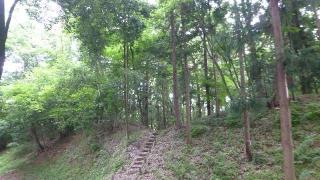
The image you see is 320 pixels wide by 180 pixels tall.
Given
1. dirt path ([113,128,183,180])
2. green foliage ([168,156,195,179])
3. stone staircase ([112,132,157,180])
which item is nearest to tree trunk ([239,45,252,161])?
green foliage ([168,156,195,179])

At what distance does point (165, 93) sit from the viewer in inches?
945

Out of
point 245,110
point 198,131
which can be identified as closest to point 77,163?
point 198,131

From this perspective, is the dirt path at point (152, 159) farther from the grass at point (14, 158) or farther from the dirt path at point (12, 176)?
the grass at point (14, 158)

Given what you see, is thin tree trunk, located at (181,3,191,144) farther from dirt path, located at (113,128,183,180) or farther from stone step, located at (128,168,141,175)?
stone step, located at (128,168,141,175)

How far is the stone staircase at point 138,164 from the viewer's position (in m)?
13.2

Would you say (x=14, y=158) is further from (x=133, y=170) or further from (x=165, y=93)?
(x=133, y=170)

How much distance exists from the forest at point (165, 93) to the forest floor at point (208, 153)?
54mm

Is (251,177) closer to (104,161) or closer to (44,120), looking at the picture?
(104,161)

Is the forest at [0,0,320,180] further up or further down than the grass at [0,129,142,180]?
further up

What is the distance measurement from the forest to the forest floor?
0.18 ft

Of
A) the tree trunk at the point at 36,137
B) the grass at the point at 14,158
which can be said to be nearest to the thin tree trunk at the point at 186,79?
the tree trunk at the point at 36,137

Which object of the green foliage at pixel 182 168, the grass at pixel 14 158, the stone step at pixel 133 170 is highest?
the green foliage at pixel 182 168

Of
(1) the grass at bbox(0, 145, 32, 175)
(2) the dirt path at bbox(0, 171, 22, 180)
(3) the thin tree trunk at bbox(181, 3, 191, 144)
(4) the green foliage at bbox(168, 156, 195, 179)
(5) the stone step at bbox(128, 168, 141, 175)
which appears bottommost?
(2) the dirt path at bbox(0, 171, 22, 180)

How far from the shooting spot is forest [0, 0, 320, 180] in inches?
333
